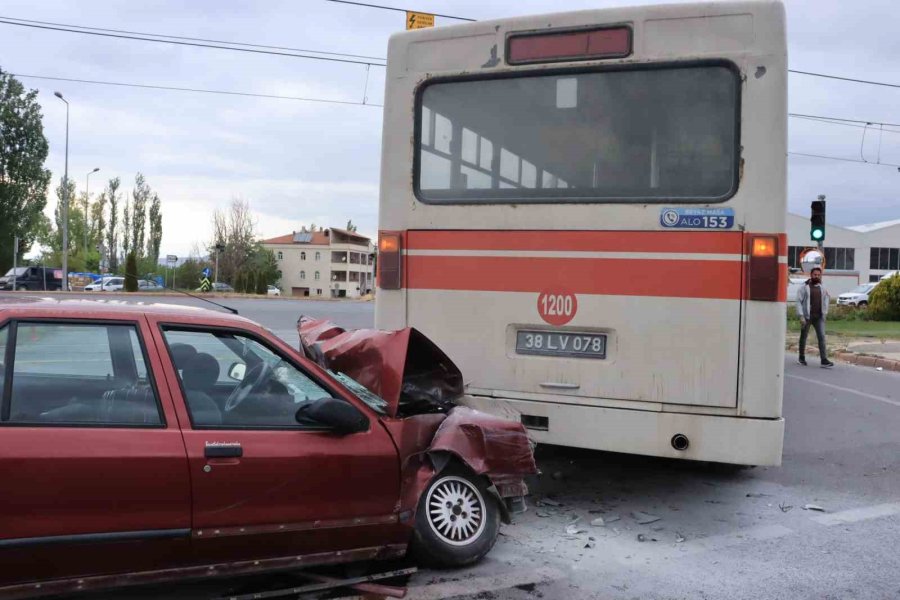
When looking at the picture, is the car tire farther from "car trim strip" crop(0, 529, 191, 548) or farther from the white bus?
"car trim strip" crop(0, 529, 191, 548)

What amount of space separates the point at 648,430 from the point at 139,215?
88.9 metres

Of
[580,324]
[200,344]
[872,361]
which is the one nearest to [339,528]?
[200,344]

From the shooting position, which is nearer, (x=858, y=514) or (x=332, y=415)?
(x=332, y=415)

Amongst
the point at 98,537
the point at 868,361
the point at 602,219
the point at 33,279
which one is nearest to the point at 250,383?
the point at 98,537

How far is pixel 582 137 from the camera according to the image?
214 inches

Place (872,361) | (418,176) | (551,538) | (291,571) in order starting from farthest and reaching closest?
1. (872,361)
2. (418,176)
3. (551,538)
4. (291,571)

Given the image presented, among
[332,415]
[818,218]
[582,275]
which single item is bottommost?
[332,415]

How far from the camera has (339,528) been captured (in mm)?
3828

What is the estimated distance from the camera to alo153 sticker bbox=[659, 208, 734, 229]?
5.06 metres

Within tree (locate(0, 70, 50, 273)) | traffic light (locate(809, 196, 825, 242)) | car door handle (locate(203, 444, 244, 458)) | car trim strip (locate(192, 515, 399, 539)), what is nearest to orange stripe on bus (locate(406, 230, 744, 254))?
car trim strip (locate(192, 515, 399, 539))

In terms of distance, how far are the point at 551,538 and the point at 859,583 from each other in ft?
5.66

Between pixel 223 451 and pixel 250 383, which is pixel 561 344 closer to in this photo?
pixel 250 383

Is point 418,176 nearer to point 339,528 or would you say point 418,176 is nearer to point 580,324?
point 580,324

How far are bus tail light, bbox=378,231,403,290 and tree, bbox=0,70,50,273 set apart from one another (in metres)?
50.7
